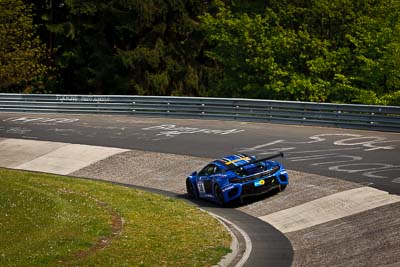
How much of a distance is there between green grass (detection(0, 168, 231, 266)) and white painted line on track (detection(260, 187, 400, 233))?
A: 187cm

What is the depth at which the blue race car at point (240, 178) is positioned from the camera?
2188 centimetres

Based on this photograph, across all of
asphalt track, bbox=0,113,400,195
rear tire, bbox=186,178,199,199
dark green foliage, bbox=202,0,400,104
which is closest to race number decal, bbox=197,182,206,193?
rear tire, bbox=186,178,199,199

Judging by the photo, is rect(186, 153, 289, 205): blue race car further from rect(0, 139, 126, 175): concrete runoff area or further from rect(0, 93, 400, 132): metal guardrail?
rect(0, 93, 400, 132): metal guardrail

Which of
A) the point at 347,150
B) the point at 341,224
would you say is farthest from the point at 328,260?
the point at 347,150

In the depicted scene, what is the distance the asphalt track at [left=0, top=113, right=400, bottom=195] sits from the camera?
25.0 meters

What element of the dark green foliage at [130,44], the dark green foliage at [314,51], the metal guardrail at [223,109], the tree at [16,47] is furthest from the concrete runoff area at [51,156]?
the dark green foliage at [130,44]

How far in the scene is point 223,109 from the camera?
3719 cm

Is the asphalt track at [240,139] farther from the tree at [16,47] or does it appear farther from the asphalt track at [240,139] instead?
the tree at [16,47]

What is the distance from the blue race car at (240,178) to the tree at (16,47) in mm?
34969

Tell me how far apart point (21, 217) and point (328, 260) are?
750cm

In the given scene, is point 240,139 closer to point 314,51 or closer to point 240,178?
point 240,178

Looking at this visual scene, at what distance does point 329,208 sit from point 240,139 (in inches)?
449

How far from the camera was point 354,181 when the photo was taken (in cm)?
2273

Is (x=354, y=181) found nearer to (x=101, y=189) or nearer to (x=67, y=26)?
(x=101, y=189)
